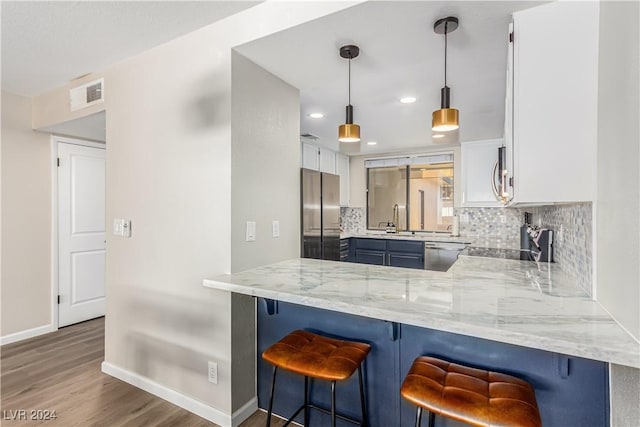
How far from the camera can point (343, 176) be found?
5383 millimetres

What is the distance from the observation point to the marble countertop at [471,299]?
92 centimetres

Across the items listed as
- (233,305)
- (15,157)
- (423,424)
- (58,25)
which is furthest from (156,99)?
(423,424)

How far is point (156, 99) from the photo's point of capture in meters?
2.15

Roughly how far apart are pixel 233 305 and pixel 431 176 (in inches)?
166

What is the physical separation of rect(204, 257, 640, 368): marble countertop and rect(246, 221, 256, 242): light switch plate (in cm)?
19

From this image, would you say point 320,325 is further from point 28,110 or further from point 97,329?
point 28,110

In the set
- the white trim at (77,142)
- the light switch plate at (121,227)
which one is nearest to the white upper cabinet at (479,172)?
the light switch plate at (121,227)

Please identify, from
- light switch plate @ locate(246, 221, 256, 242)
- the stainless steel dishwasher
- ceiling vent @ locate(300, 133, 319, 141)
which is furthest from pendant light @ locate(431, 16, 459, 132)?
the stainless steel dishwasher

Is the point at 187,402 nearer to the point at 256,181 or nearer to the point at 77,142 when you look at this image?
the point at 256,181

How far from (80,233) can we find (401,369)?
12.3 feet

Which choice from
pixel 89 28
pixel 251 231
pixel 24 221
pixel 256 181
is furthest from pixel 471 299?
pixel 24 221

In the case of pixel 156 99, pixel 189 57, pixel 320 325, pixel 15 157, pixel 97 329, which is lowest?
pixel 97 329

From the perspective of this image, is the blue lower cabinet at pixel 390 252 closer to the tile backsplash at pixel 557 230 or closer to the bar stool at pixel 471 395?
the tile backsplash at pixel 557 230

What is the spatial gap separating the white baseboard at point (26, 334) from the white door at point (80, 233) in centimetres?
12
